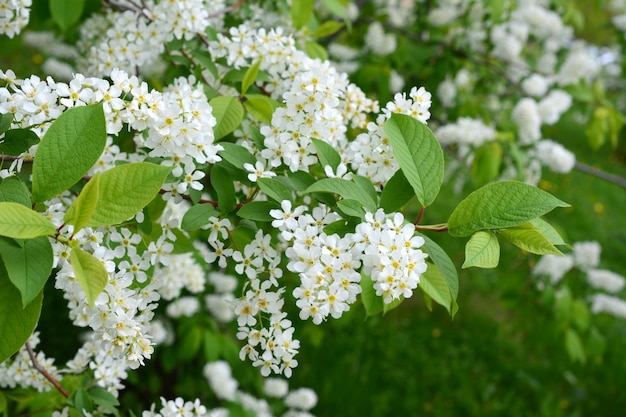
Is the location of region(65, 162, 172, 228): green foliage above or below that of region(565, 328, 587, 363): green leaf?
above

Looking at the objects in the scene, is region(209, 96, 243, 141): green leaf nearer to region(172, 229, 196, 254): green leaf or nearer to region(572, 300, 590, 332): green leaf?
region(172, 229, 196, 254): green leaf

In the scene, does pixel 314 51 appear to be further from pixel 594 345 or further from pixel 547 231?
pixel 594 345

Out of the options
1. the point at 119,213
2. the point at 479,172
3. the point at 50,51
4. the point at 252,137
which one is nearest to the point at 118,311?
the point at 119,213

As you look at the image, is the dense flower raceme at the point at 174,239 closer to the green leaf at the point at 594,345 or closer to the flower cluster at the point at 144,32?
the flower cluster at the point at 144,32

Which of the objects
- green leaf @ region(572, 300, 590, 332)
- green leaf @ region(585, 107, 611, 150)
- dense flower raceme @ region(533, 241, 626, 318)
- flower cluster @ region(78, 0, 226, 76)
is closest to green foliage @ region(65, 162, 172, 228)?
flower cluster @ region(78, 0, 226, 76)

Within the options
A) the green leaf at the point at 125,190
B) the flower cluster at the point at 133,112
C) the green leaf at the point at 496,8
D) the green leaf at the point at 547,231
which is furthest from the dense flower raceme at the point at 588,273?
the green leaf at the point at 125,190

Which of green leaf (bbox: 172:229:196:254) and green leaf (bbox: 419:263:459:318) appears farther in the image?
green leaf (bbox: 172:229:196:254)

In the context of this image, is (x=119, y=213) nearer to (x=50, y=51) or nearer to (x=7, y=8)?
(x=7, y=8)
